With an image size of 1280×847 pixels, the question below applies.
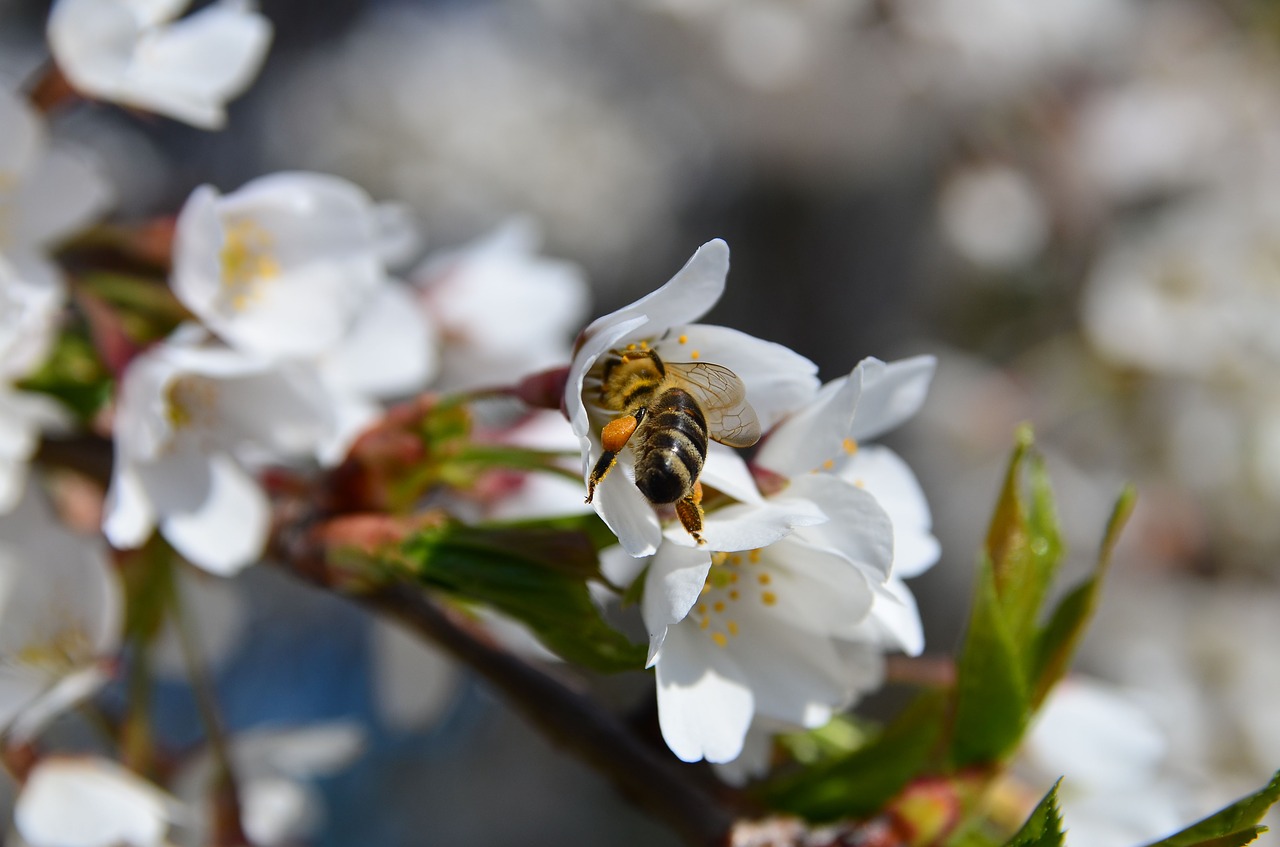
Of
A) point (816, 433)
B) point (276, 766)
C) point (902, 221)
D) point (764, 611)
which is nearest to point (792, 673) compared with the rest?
point (764, 611)

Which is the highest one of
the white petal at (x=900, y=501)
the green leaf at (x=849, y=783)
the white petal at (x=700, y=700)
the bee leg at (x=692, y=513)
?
the bee leg at (x=692, y=513)

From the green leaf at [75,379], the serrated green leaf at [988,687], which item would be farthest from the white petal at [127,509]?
the serrated green leaf at [988,687]

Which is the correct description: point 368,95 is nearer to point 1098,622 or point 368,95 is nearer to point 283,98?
point 283,98

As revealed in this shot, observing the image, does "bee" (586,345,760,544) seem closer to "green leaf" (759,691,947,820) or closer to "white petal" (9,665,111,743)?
"green leaf" (759,691,947,820)

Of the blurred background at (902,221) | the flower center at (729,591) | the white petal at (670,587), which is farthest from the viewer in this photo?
the blurred background at (902,221)

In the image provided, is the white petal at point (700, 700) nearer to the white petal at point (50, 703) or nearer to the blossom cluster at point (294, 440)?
the blossom cluster at point (294, 440)

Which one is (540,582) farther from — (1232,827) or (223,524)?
(1232,827)

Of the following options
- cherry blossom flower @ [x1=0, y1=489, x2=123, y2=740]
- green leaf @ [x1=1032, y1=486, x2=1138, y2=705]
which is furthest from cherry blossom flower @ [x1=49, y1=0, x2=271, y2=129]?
green leaf @ [x1=1032, y1=486, x2=1138, y2=705]
